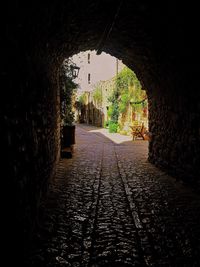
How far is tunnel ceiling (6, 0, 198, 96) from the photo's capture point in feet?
11.0

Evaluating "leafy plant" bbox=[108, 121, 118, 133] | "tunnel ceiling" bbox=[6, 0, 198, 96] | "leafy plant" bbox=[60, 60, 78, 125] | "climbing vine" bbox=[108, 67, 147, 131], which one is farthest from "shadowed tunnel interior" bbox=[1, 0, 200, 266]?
"leafy plant" bbox=[108, 121, 118, 133]

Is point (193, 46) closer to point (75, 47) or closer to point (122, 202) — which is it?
point (122, 202)

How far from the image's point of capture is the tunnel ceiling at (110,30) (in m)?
3.35

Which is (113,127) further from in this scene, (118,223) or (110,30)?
(118,223)

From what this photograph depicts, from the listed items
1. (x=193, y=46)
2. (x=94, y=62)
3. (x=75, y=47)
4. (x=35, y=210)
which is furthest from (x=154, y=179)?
(x=94, y=62)

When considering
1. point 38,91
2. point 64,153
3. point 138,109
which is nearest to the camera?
point 38,91

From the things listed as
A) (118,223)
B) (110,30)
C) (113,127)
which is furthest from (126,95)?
(118,223)

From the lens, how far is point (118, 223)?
144 inches

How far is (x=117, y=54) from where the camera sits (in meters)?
8.45

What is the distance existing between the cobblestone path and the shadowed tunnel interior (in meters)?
0.28

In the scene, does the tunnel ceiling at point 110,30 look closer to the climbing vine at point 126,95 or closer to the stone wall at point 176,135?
the stone wall at point 176,135

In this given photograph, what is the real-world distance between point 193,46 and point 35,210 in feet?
11.0

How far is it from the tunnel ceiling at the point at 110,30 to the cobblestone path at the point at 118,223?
1.93 m

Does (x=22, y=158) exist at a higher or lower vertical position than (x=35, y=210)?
higher
